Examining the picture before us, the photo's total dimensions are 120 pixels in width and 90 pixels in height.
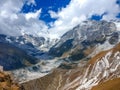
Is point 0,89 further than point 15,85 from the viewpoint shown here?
No

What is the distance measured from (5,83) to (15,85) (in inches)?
68.0

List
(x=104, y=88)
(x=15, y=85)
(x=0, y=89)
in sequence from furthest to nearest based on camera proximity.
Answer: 1. (x=104, y=88)
2. (x=15, y=85)
3. (x=0, y=89)

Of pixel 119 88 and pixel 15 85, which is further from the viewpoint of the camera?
pixel 119 88

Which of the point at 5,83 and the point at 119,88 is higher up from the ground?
the point at 119,88

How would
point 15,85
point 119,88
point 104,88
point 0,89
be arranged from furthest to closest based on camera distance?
point 104,88 < point 119,88 < point 15,85 < point 0,89

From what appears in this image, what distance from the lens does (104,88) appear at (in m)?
168

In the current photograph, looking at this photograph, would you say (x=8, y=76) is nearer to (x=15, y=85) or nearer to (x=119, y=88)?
(x=15, y=85)

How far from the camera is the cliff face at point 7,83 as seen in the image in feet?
149

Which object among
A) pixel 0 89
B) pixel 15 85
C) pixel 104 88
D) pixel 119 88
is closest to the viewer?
pixel 0 89

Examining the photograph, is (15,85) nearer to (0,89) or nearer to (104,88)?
(0,89)

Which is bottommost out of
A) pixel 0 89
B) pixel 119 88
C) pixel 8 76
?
pixel 0 89

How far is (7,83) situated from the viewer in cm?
4681

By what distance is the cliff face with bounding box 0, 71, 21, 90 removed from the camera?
4547 centimetres

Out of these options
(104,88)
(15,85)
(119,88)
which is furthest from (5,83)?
(104,88)
